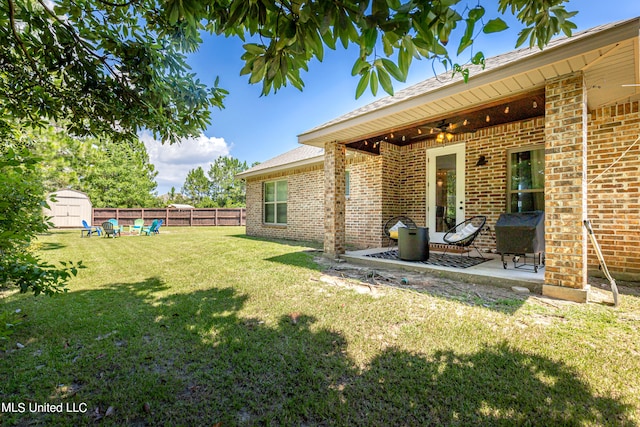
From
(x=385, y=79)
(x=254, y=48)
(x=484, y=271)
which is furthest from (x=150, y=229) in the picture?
(x=385, y=79)

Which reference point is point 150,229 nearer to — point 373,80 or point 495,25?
point 373,80

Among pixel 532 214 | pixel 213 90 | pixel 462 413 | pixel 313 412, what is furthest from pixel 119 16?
pixel 532 214

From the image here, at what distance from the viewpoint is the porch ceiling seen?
117 inches

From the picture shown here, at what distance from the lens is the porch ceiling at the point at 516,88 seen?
117 inches

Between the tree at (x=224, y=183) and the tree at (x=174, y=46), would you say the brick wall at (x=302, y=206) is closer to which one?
the tree at (x=174, y=46)

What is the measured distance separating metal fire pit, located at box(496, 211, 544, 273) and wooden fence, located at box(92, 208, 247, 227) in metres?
20.6

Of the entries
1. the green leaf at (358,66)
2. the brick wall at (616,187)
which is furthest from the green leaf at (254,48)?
the brick wall at (616,187)

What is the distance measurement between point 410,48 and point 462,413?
6.49 feet

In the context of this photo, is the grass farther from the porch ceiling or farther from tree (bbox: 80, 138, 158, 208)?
tree (bbox: 80, 138, 158, 208)

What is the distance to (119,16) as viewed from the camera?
9.40 ft

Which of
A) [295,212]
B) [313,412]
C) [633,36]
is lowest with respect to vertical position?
[313,412]

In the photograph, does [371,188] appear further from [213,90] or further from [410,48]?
[410,48]

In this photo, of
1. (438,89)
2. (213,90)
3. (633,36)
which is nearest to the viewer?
(633,36)

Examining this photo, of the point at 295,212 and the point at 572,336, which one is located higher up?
the point at 295,212
